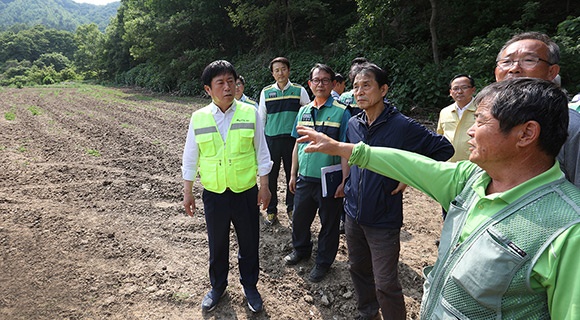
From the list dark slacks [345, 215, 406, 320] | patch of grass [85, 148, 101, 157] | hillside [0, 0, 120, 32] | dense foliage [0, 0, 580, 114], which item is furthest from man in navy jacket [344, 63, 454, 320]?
hillside [0, 0, 120, 32]

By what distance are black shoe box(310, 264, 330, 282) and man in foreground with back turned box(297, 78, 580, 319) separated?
6.38ft

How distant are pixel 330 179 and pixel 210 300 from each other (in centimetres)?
144

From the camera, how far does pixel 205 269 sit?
3320 millimetres

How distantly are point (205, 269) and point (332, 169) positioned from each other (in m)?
1.62

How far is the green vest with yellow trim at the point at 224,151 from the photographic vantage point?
8.26 feet

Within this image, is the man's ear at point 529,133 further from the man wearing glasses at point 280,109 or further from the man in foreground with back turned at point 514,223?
the man wearing glasses at point 280,109

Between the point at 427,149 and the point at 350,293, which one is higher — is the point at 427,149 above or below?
above

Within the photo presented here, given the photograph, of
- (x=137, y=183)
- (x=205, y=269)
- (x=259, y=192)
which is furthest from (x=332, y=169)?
(x=137, y=183)

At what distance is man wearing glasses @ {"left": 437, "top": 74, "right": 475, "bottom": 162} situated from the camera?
11.1 ft

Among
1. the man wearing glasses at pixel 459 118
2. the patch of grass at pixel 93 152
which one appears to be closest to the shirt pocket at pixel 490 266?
the man wearing glasses at pixel 459 118

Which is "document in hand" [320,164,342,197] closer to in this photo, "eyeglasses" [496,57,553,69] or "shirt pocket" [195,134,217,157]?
"shirt pocket" [195,134,217,157]

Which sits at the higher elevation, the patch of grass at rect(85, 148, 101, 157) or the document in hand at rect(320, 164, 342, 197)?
the document in hand at rect(320, 164, 342, 197)

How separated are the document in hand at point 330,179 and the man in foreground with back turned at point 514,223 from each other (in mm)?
1715

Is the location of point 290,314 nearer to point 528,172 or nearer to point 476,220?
point 476,220
